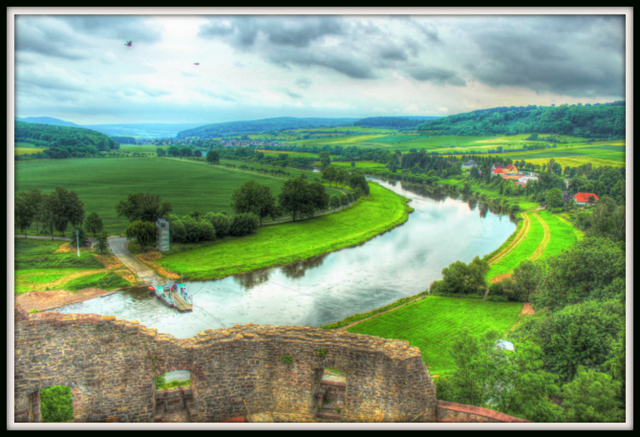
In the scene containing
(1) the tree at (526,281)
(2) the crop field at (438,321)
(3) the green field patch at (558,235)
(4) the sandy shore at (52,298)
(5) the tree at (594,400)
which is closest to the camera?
(5) the tree at (594,400)

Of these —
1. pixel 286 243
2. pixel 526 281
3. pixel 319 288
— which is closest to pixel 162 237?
pixel 286 243

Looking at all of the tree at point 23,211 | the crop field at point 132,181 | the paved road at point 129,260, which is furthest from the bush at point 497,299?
the tree at point 23,211

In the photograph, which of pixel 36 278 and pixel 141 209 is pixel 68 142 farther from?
pixel 36 278

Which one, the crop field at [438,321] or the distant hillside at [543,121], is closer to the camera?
the crop field at [438,321]

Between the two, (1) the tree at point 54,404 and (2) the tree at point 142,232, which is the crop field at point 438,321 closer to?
(1) the tree at point 54,404

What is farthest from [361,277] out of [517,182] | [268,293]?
[517,182]

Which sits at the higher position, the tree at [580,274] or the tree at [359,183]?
the tree at [359,183]
